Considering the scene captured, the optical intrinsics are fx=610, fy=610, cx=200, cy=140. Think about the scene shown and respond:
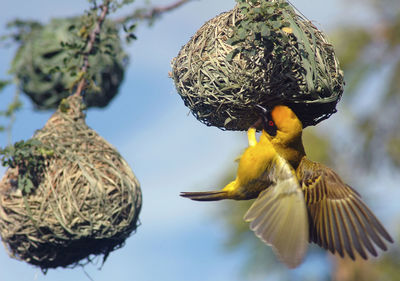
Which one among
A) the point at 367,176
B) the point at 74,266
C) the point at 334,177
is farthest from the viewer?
the point at 367,176

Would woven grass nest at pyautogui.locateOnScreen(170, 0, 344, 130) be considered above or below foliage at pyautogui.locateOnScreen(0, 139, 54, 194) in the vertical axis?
above

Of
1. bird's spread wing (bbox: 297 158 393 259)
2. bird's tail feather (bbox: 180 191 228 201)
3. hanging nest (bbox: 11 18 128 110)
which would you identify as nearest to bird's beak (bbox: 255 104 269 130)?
bird's spread wing (bbox: 297 158 393 259)

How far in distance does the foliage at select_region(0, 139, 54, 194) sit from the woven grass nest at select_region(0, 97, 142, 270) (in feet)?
0.11

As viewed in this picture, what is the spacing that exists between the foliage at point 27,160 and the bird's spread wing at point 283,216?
1273 mm

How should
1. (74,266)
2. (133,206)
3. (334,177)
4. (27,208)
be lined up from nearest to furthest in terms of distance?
(334,177) → (27,208) → (133,206) → (74,266)

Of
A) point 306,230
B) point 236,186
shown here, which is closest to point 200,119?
point 236,186

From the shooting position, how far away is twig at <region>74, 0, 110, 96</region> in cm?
371

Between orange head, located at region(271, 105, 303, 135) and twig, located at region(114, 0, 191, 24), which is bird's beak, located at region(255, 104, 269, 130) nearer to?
orange head, located at region(271, 105, 303, 135)

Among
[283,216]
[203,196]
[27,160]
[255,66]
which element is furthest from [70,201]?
[255,66]

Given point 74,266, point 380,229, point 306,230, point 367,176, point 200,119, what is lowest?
point 367,176

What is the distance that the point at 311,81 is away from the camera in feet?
8.55

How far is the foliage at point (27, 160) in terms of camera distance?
335 cm

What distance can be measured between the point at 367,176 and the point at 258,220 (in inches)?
170

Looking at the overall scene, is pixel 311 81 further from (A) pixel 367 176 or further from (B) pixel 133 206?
(A) pixel 367 176
